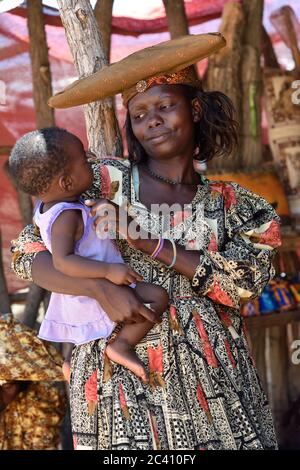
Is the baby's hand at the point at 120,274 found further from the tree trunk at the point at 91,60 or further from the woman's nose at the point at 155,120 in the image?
the tree trunk at the point at 91,60

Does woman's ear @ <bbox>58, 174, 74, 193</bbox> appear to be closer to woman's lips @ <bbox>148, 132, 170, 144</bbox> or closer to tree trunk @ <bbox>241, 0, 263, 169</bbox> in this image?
woman's lips @ <bbox>148, 132, 170, 144</bbox>

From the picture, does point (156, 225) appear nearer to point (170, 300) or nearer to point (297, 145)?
point (170, 300)

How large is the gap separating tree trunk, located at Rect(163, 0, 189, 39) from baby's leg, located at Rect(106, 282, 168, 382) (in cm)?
273

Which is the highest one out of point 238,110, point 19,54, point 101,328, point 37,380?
point 19,54

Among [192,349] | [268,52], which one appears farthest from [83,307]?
[268,52]

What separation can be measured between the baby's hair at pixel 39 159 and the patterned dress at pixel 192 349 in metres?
0.30

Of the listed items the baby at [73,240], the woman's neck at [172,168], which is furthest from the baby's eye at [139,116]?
the baby at [73,240]

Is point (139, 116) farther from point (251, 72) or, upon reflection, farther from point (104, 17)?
point (251, 72)

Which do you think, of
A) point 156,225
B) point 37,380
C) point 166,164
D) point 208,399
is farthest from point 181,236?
point 37,380

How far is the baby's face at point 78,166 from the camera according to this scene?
2.60 m

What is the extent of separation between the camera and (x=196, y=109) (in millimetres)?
3021

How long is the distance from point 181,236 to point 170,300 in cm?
23

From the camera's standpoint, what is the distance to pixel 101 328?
268cm

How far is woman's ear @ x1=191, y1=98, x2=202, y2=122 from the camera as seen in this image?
3010 millimetres
